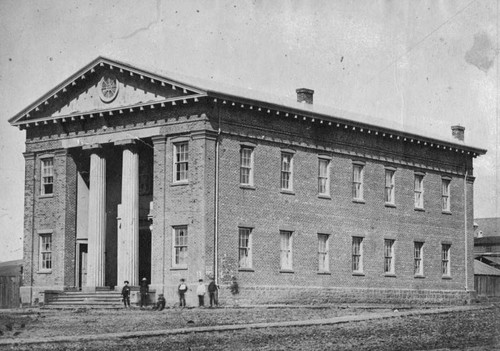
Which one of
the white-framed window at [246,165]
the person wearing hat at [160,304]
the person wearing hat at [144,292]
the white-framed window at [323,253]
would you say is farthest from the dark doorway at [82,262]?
the white-framed window at [323,253]

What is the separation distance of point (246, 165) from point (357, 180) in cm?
828

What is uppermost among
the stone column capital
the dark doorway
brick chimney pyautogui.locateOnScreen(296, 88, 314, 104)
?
brick chimney pyautogui.locateOnScreen(296, 88, 314, 104)

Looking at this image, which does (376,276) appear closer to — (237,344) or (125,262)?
(125,262)

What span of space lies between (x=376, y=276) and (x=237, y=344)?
27019 millimetres

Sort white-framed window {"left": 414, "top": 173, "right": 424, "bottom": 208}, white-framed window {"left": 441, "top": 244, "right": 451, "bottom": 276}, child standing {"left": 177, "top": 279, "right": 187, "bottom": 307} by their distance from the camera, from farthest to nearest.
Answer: white-framed window {"left": 441, "top": 244, "right": 451, "bottom": 276}, white-framed window {"left": 414, "top": 173, "right": 424, "bottom": 208}, child standing {"left": 177, "top": 279, "right": 187, "bottom": 307}

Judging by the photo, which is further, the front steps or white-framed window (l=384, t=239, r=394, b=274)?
white-framed window (l=384, t=239, r=394, b=274)

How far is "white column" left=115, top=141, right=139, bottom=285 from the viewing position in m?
44.3

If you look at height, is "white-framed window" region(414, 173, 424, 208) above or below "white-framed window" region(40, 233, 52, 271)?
above

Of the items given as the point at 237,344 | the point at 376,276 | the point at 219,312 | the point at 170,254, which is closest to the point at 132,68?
the point at 170,254

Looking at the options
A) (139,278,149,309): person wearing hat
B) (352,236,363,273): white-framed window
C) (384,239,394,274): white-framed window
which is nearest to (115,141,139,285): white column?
(139,278,149,309): person wearing hat

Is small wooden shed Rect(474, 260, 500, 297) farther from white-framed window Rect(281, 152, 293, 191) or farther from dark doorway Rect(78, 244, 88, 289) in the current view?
dark doorway Rect(78, 244, 88, 289)

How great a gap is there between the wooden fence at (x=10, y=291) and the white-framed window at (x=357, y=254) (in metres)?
16.5

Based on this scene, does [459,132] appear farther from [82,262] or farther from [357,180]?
[82,262]

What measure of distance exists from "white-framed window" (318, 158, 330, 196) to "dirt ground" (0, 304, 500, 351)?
1176 cm
